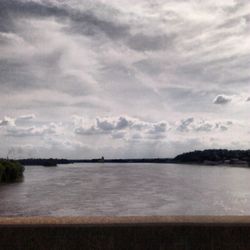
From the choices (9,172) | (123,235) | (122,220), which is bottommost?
(123,235)

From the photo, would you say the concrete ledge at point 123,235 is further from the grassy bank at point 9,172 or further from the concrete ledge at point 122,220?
the grassy bank at point 9,172

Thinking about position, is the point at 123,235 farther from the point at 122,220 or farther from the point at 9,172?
the point at 9,172

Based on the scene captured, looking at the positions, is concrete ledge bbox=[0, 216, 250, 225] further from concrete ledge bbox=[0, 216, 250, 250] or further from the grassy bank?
the grassy bank

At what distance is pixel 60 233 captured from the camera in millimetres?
5594

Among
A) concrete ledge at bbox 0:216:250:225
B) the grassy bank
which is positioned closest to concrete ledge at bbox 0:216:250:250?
concrete ledge at bbox 0:216:250:225

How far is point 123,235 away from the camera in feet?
18.3

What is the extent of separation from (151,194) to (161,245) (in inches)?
1692

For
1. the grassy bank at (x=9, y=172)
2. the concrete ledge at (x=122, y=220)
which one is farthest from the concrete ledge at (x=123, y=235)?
the grassy bank at (x=9, y=172)

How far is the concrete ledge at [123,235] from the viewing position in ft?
18.2

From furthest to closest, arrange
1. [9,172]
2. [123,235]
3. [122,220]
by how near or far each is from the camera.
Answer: [9,172], [122,220], [123,235]

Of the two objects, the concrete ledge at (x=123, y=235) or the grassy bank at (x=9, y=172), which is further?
the grassy bank at (x=9, y=172)

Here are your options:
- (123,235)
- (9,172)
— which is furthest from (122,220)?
(9,172)

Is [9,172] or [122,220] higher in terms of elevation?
[9,172]

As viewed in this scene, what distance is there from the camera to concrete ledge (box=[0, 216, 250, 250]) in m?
5.55
